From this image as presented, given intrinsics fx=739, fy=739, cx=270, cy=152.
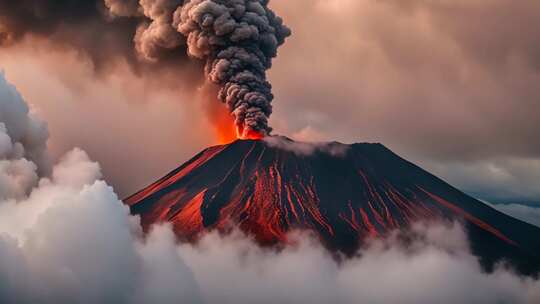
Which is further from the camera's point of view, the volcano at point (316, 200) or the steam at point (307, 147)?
the steam at point (307, 147)

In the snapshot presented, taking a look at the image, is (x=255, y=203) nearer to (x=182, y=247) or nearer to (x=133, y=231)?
(x=182, y=247)

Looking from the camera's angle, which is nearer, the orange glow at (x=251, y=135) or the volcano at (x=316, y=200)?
the volcano at (x=316, y=200)

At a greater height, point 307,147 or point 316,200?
point 307,147

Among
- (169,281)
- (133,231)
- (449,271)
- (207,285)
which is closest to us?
(169,281)

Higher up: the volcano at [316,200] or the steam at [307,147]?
the steam at [307,147]

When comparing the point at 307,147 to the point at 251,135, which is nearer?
the point at 251,135

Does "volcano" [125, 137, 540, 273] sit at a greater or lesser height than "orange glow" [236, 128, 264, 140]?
lesser

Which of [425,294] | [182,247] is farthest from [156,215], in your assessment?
[425,294]

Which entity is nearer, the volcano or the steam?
the volcano
